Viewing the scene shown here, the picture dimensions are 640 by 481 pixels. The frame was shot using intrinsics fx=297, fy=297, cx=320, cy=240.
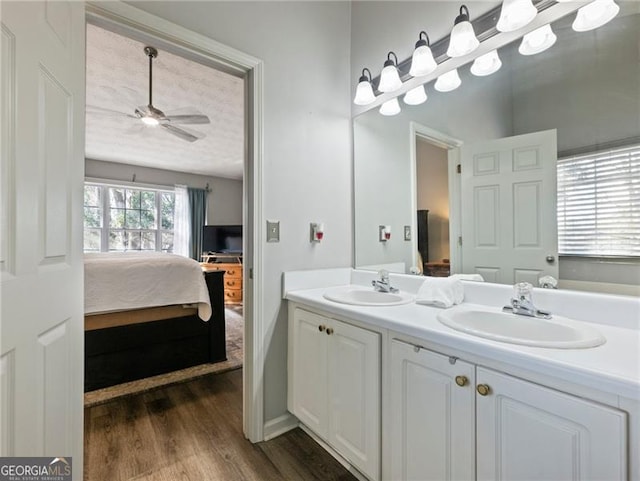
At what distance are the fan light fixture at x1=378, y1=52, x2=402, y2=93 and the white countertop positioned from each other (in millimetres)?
1254

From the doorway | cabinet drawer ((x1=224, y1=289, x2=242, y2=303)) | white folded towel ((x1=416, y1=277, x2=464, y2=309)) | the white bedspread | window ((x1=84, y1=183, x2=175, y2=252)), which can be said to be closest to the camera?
white folded towel ((x1=416, y1=277, x2=464, y2=309))

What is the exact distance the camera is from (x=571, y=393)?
71 cm

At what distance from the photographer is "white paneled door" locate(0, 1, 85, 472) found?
68 centimetres

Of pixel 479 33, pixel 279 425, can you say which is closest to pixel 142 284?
pixel 279 425

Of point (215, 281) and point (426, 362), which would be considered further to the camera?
point (215, 281)

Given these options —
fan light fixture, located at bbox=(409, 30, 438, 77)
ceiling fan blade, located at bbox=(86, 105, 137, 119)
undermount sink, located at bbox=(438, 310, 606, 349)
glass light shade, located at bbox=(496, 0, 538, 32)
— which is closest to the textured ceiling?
ceiling fan blade, located at bbox=(86, 105, 137, 119)

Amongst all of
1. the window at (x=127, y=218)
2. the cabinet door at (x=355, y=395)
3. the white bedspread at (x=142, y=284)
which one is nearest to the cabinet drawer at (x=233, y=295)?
the window at (x=127, y=218)

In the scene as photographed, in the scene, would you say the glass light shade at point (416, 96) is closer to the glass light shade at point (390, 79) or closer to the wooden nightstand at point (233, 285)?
the glass light shade at point (390, 79)

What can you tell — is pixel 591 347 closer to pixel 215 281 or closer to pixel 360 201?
pixel 360 201

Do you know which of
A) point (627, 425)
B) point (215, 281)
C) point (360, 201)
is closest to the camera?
point (627, 425)

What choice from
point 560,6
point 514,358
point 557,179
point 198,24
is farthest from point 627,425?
point 198,24

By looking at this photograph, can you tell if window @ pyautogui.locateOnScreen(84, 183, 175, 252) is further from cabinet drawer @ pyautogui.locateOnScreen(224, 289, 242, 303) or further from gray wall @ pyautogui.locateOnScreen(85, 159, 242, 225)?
cabinet drawer @ pyautogui.locateOnScreen(224, 289, 242, 303)

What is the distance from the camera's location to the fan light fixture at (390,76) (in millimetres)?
1668

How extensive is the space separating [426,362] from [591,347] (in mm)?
439
